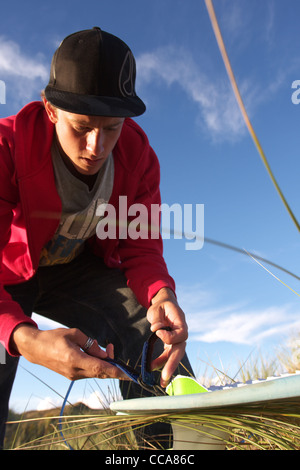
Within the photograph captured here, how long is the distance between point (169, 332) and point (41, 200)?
2.79 feet

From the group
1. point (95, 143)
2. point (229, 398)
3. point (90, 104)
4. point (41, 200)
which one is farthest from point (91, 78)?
point (229, 398)

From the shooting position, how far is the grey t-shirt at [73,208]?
196 centimetres

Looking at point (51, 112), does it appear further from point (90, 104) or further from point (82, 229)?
point (82, 229)

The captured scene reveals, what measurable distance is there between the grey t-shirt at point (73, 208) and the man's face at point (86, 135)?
144 millimetres

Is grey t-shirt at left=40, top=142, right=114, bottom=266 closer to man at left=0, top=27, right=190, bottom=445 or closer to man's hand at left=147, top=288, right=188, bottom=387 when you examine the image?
man at left=0, top=27, right=190, bottom=445

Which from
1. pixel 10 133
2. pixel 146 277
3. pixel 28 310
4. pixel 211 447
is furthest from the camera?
pixel 28 310

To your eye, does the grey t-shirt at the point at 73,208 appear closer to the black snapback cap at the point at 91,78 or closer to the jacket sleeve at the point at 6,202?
the jacket sleeve at the point at 6,202

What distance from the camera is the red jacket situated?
1.83 m

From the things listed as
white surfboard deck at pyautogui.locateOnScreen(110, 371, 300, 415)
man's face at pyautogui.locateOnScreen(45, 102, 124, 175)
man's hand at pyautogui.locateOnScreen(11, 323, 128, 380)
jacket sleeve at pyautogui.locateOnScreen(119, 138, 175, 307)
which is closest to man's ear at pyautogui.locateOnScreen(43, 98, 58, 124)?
man's face at pyautogui.locateOnScreen(45, 102, 124, 175)

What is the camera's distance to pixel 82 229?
2107 millimetres

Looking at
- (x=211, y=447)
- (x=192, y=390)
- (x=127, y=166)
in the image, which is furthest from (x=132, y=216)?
(x=211, y=447)

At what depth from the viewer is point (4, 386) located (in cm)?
211
